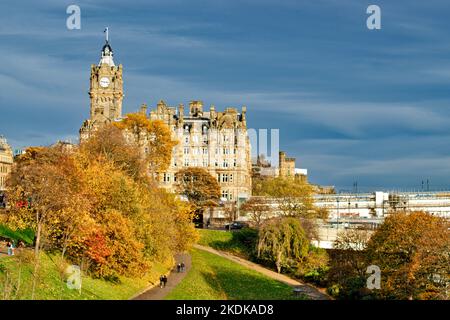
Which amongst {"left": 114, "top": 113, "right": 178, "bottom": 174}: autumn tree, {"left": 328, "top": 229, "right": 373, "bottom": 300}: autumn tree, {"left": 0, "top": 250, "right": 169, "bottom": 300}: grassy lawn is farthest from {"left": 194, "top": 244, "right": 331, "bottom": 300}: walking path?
{"left": 114, "top": 113, "right": 178, "bottom": 174}: autumn tree

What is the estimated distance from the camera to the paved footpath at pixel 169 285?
58.7 metres

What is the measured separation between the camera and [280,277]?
3226 inches

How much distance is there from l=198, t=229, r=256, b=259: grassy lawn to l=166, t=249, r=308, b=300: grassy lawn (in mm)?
7099

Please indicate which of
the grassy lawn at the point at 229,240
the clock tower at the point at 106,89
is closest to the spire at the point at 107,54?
the clock tower at the point at 106,89

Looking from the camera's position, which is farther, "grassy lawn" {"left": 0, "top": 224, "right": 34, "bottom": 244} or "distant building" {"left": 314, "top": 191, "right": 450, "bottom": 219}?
"distant building" {"left": 314, "top": 191, "right": 450, "bottom": 219}

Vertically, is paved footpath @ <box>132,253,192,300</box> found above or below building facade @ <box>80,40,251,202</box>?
below

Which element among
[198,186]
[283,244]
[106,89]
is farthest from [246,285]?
[106,89]

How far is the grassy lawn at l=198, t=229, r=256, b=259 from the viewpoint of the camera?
318 feet

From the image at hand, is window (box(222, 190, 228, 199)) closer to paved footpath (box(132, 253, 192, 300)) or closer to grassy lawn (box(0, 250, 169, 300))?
paved footpath (box(132, 253, 192, 300))

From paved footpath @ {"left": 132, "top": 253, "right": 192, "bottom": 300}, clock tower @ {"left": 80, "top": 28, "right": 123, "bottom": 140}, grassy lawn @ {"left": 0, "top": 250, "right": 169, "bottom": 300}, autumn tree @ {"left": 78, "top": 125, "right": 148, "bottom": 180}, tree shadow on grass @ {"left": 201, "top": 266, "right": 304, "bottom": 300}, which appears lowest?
tree shadow on grass @ {"left": 201, "top": 266, "right": 304, "bottom": 300}

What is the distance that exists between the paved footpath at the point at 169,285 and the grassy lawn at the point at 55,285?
777 mm

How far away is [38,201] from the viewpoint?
58750mm

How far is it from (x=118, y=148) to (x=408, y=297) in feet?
145
